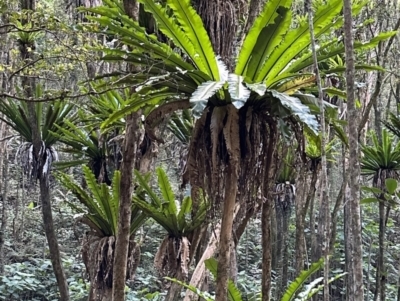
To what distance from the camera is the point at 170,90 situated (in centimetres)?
299

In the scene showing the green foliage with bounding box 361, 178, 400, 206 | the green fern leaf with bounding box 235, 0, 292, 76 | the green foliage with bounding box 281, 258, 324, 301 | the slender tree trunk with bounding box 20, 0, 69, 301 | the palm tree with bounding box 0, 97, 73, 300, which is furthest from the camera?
the palm tree with bounding box 0, 97, 73, 300

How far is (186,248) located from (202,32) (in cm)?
266

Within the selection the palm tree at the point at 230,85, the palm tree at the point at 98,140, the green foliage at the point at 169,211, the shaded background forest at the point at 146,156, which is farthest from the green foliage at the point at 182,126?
the palm tree at the point at 230,85

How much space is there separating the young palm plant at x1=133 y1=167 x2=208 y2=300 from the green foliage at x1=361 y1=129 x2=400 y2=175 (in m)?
2.81

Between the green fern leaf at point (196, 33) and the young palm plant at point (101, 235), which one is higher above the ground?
the green fern leaf at point (196, 33)

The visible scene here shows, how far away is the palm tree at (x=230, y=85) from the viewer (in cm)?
267

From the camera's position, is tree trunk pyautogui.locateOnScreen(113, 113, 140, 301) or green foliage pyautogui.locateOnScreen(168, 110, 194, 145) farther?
green foliage pyautogui.locateOnScreen(168, 110, 194, 145)

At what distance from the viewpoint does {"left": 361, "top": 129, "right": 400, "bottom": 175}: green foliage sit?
627 centimetres

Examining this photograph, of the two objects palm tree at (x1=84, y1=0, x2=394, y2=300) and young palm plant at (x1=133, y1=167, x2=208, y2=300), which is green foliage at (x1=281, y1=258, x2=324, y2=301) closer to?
palm tree at (x1=84, y1=0, x2=394, y2=300)

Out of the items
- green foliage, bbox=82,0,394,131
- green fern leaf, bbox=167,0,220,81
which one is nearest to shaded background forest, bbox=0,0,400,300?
green foliage, bbox=82,0,394,131

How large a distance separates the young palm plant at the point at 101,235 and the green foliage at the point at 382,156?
132 inches

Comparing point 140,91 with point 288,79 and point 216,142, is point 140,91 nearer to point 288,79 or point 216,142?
point 216,142

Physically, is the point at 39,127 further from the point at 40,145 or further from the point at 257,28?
the point at 257,28

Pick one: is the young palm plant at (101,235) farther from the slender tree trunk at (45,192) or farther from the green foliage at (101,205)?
the slender tree trunk at (45,192)
